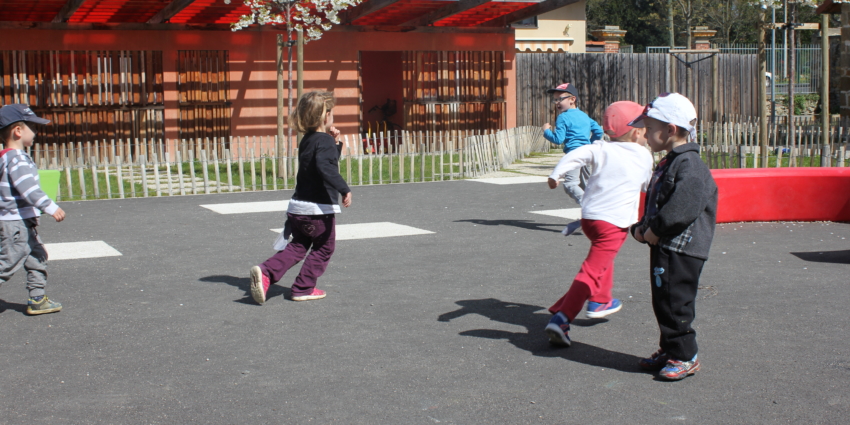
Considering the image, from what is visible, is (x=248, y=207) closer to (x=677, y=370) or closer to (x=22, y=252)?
(x=22, y=252)

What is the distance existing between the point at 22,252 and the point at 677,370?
4113 mm

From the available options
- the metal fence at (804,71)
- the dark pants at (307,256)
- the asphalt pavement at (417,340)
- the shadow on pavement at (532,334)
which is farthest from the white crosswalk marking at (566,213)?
the metal fence at (804,71)

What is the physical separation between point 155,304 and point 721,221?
6.32 m

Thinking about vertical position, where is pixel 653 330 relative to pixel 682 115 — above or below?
below

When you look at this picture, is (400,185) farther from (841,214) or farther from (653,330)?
(653,330)

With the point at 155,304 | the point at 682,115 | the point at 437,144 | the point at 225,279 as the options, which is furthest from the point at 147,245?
the point at 437,144

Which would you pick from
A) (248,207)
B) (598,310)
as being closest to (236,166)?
(248,207)

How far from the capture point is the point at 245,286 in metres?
6.89

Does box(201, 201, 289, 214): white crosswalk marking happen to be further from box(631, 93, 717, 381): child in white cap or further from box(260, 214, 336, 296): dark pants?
box(631, 93, 717, 381): child in white cap

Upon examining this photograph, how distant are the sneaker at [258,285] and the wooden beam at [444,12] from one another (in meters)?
→ 12.9

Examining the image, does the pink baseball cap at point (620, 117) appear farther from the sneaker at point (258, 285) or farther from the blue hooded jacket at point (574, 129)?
the blue hooded jacket at point (574, 129)

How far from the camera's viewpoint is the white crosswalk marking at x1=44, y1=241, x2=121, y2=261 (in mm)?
8172

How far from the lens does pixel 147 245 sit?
879cm

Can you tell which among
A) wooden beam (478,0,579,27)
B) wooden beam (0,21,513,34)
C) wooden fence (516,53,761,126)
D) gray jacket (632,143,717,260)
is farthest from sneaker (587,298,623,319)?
wooden fence (516,53,761,126)
